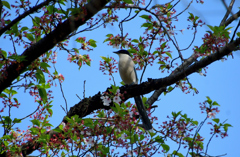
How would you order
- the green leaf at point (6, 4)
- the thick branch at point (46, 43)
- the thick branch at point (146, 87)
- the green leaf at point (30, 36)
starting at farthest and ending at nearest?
the green leaf at point (30, 36), the green leaf at point (6, 4), the thick branch at point (146, 87), the thick branch at point (46, 43)

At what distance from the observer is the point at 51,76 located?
14.1 feet

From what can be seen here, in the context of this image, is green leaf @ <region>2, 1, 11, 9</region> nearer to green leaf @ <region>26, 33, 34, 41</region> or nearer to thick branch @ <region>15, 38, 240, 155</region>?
green leaf @ <region>26, 33, 34, 41</region>

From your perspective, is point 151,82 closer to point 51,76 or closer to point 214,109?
point 214,109

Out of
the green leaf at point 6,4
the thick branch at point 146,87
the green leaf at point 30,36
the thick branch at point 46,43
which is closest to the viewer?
the thick branch at point 46,43

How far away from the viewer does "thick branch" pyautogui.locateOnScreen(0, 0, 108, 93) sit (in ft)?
10.1

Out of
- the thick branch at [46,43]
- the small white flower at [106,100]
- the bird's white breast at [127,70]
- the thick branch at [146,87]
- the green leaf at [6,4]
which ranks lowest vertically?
the small white flower at [106,100]

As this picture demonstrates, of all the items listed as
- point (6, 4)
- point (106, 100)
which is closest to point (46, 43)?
point (6, 4)

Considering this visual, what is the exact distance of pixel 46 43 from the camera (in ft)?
11.0

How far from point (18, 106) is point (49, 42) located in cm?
141

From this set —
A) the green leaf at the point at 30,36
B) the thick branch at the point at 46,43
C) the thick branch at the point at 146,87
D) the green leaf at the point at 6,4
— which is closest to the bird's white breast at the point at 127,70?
the thick branch at the point at 146,87

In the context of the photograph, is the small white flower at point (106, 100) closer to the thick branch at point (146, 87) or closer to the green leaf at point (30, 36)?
the thick branch at point (146, 87)

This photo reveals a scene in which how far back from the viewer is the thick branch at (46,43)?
121 inches

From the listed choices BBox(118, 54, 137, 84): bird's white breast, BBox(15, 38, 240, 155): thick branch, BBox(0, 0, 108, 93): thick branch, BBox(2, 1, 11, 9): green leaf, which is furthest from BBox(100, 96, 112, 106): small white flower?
BBox(118, 54, 137, 84): bird's white breast

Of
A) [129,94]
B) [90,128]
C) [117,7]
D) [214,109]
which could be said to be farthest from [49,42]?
[214,109]
